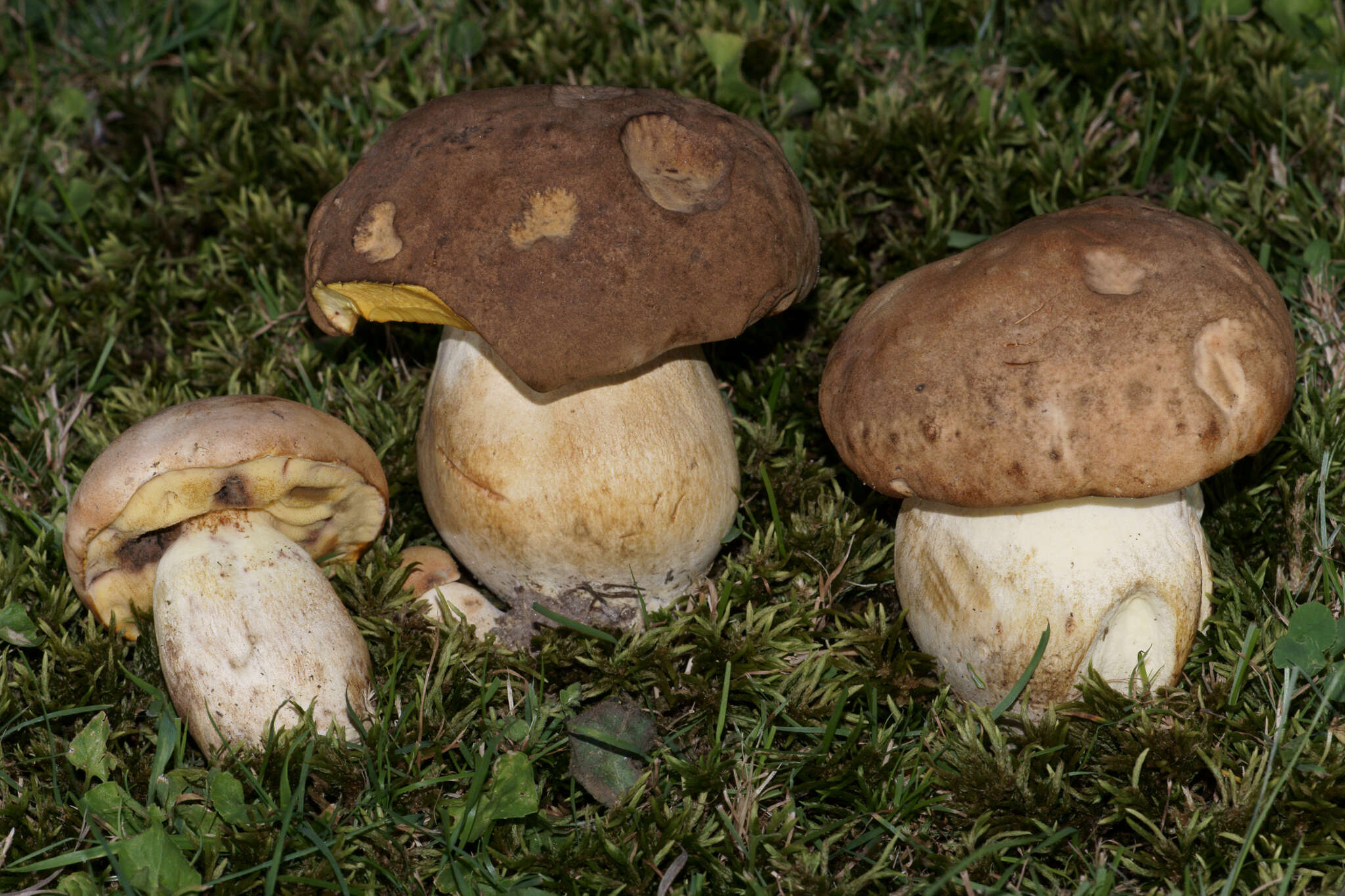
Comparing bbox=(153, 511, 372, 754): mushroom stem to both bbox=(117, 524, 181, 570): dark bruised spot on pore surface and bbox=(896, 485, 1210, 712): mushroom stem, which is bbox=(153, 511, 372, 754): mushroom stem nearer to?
bbox=(117, 524, 181, 570): dark bruised spot on pore surface

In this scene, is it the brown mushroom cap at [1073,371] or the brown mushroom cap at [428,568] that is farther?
the brown mushroom cap at [428,568]

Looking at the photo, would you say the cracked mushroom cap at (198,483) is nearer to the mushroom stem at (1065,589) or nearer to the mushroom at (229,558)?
the mushroom at (229,558)

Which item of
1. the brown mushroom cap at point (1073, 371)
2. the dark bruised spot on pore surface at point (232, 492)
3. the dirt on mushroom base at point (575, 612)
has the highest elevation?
the brown mushroom cap at point (1073, 371)

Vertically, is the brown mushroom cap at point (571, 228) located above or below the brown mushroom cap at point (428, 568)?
above

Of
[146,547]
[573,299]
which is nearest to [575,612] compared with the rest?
[573,299]

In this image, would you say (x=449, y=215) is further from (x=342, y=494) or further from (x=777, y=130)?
(x=777, y=130)

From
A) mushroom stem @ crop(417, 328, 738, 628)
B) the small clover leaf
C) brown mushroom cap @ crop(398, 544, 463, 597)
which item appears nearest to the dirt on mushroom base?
mushroom stem @ crop(417, 328, 738, 628)

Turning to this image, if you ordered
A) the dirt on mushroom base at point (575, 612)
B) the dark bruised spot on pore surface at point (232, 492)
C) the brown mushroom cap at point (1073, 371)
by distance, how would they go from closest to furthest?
the brown mushroom cap at point (1073, 371)
the dark bruised spot on pore surface at point (232, 492)
the dirt on mushroom base at point (575, 612)

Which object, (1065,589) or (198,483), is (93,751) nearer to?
(198,483)

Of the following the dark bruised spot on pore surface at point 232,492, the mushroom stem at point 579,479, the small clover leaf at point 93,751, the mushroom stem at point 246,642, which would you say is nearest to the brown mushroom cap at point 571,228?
the mushroom stem at point 579,479

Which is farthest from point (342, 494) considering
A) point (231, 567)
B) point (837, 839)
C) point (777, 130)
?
point (777, 130)
